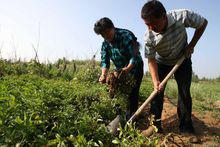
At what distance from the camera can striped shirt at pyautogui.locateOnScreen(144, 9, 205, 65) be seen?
425 cm

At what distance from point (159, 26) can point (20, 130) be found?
6.50 feet

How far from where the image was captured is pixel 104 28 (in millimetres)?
4602

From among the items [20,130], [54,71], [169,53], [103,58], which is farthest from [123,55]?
[54,71]

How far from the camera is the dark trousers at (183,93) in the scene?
4.59 meters

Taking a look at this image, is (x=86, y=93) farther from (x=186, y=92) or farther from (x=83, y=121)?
(x=83, y=121)

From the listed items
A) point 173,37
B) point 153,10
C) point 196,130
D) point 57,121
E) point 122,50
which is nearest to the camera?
point 57,121

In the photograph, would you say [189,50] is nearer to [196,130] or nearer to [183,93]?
[183,93]

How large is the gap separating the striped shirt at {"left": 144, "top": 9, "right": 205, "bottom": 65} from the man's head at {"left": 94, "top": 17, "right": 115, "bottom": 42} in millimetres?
520

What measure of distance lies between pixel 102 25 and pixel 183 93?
1.33 metres

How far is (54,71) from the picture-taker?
932 cm

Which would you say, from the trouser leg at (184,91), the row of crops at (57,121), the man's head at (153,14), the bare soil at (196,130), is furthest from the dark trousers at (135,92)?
the man's head at (153,14)

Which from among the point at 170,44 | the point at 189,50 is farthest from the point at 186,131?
the point at 170,44

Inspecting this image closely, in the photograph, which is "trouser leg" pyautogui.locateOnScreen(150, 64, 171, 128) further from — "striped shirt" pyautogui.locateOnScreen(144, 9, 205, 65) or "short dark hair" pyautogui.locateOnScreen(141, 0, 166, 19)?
"short dark hair" pyautogui.locateOnScreen(141, 0, 166, 19)

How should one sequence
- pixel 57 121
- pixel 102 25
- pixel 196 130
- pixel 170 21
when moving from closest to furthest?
pixel 57 121 < pixel 170 21 < pixel 102 25 < pixel 196 130
